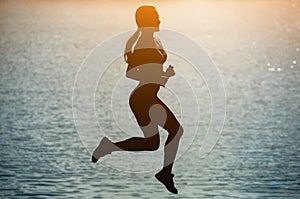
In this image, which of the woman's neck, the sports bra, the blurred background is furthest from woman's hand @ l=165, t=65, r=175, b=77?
the blurred background

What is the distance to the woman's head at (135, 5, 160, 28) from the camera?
6.89 metres

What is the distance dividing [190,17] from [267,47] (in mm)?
51024

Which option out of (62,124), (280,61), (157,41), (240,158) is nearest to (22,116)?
(62,124)

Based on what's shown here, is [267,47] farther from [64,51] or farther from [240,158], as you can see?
[240,158]

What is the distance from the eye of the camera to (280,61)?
121m

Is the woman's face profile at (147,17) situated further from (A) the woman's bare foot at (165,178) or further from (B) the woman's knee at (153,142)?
(A) the woman's bare foot at (165,178)

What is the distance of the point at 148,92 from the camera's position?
688cm

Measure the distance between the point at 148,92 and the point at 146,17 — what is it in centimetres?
59

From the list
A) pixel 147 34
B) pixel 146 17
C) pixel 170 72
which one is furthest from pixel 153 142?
pixel 146 17

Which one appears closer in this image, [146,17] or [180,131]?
[180,131]

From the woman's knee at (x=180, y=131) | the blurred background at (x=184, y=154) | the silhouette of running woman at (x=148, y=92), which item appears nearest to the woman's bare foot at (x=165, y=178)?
the silhouette of running woman at (x=148, y=92)

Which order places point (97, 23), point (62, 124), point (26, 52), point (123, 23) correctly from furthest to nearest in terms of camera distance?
1. point (97, 23)
2. point (123, 23)
3. point (26, 52)
4. point (62, 124)

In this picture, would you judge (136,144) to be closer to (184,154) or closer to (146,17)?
(146,17)

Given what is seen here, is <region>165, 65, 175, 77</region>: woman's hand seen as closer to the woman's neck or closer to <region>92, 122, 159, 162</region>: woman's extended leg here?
the woman's neck
